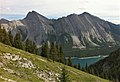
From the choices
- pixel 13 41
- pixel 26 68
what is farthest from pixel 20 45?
pixel 26 68

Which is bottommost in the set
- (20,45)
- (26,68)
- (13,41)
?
(26,68)

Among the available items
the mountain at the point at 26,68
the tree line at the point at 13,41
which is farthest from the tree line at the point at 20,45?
the mountain at the point at 26,68

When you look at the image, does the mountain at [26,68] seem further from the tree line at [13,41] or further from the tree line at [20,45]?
the tree line at [13,41]

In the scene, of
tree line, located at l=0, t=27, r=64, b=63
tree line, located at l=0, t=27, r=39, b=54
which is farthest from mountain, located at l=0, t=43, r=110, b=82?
tree line, located at l=0, t=27, r=39, b=54

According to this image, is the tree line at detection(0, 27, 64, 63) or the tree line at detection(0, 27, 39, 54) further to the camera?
the tree line at detection(0, 27, 64, 63)

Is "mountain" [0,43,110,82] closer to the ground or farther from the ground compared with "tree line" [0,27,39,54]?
closer to the ground

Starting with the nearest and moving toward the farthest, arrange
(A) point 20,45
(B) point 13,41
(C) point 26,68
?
(C) point 26,68
(B) point 13,41
(A) point 20,45

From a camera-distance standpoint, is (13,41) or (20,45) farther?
(20,45)

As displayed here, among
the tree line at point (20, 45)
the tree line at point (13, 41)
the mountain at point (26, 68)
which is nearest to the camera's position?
the mountain at point (26, 68)

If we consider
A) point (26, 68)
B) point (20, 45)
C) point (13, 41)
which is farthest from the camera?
point (20, 45)

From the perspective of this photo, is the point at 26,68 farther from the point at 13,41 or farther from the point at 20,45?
the point at 13,41

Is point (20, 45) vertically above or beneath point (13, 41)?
beneath

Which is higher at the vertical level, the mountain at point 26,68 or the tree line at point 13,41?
the tree line at point 13,41

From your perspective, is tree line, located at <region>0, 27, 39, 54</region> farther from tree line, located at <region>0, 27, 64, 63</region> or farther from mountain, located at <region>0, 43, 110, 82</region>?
mountain, located at <region>0, 43, 110, 82</region>
